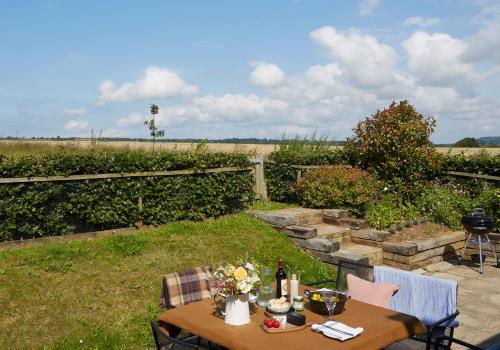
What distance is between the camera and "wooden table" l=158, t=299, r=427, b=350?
140 inches

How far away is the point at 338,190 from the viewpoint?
35.0 ft

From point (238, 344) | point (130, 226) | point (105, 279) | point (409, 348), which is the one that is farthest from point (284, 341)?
point (130, 226)

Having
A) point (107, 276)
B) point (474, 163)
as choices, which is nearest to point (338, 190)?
point (474, 163)

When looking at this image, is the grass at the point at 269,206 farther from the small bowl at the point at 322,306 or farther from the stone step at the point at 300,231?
the small bowl at the point at 322,306

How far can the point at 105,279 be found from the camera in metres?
6.93

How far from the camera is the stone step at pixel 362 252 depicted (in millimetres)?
8758

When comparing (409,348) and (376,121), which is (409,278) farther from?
(376,121)

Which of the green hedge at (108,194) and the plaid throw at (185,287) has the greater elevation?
the green hedge at (108,194)

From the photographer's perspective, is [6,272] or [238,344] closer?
[238,344]

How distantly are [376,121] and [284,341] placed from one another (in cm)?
930

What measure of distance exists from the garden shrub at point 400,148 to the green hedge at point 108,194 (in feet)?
11.7

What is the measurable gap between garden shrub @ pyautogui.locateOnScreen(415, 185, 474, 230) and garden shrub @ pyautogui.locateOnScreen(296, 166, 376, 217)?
1.27 m

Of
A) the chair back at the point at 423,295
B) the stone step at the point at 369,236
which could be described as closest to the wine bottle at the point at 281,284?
the chair back at the point at 423,295

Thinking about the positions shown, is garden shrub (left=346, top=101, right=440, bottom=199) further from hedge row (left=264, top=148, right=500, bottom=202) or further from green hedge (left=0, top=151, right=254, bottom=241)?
green hedge (left=0, top=151, right=254, bottom=241)
